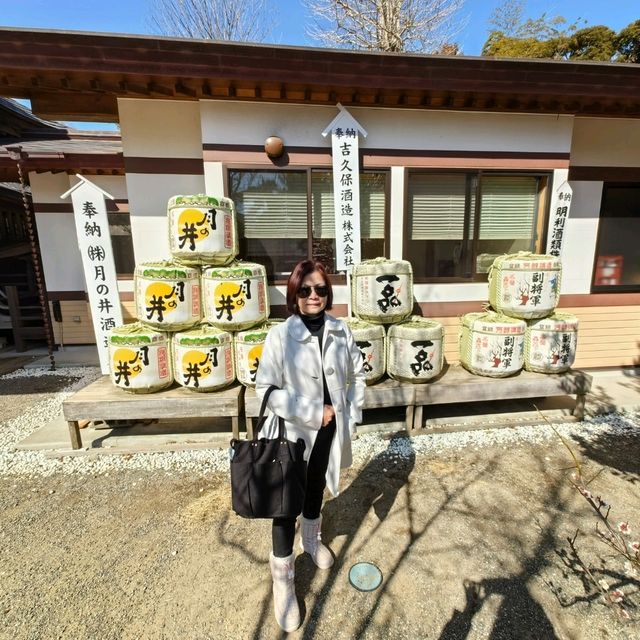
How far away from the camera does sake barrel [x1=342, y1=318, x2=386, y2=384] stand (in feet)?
14.1

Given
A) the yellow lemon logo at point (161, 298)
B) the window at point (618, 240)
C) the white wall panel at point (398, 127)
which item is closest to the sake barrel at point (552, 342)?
the window at point (618, 240)

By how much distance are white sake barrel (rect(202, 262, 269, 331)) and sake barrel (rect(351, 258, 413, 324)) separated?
1.25 metres

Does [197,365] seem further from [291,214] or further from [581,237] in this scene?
[581,237]

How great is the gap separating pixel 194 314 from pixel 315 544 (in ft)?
9.14

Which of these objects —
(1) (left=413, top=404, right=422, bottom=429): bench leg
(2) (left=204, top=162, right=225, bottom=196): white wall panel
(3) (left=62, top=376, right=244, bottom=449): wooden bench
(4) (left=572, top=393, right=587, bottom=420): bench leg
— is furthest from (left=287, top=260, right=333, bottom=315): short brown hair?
(4) (left=572, top=393, right=587, bottom=420): bench leg

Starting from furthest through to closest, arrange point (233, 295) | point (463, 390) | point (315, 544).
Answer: point (463, 390) → point (233, 295) → point (315, 544)

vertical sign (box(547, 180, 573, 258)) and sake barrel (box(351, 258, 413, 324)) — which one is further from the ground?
vertical sign (box(547, 180, 573, 258))

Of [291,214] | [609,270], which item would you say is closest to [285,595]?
[291,214]

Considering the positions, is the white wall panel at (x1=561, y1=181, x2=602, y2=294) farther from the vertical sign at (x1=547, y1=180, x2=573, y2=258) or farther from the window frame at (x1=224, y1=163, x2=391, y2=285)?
the window frame at (x1=224, y1=163, x2=391, y2=285)

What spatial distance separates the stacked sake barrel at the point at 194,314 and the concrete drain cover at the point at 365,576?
2.28 metres

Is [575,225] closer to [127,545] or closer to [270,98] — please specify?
[270,98]

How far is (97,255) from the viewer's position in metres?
4.95

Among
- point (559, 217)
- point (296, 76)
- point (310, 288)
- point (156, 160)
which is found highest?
point (296, 76)

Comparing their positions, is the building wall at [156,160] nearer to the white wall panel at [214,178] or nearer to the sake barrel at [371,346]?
the white wall panel at [214,178]
